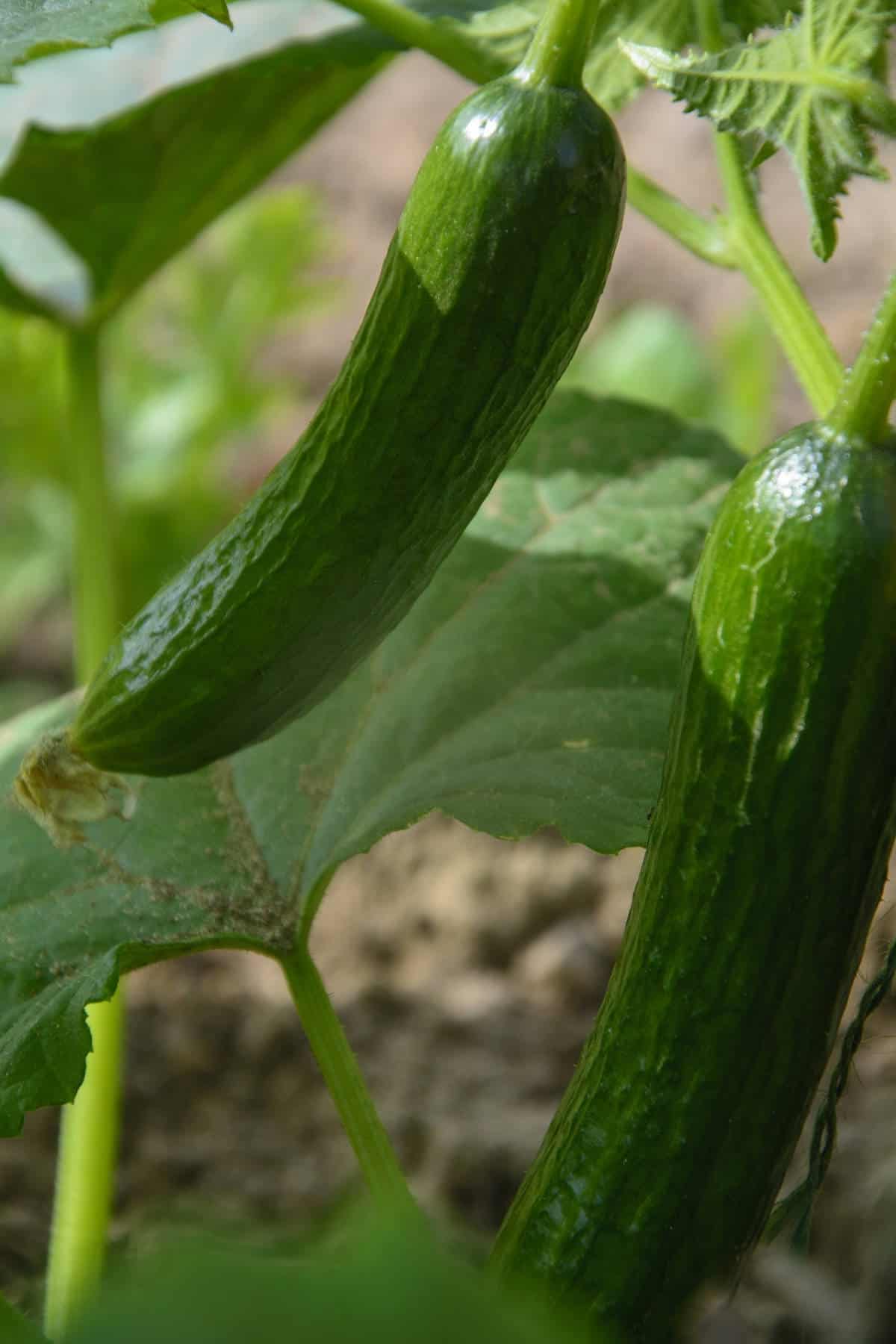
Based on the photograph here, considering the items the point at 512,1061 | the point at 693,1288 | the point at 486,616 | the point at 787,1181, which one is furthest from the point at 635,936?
the point at 512,1061

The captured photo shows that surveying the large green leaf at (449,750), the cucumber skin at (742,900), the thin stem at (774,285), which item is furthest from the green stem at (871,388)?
the large green leaf at (449,750)

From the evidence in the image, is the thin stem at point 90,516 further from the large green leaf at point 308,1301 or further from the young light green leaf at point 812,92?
the large green leaf at point 308,1301

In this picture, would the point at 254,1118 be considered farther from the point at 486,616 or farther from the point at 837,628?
the point at 837,628

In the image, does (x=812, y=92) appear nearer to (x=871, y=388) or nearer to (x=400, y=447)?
(x=871, y=388)

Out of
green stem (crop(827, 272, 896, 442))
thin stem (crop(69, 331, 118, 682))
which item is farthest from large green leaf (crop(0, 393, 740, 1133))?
green stem (crop(827, 272, 896, 442))

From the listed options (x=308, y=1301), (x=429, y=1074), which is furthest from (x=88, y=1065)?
(x=308, y=1301)

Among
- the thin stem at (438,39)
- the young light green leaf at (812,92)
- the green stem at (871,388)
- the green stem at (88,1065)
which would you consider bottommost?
the green stem at (88,1065)

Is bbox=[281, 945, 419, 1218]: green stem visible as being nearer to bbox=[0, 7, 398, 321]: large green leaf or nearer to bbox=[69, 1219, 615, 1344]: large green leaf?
bbox=[69, 1219, 615, 1344]: large green leaf
